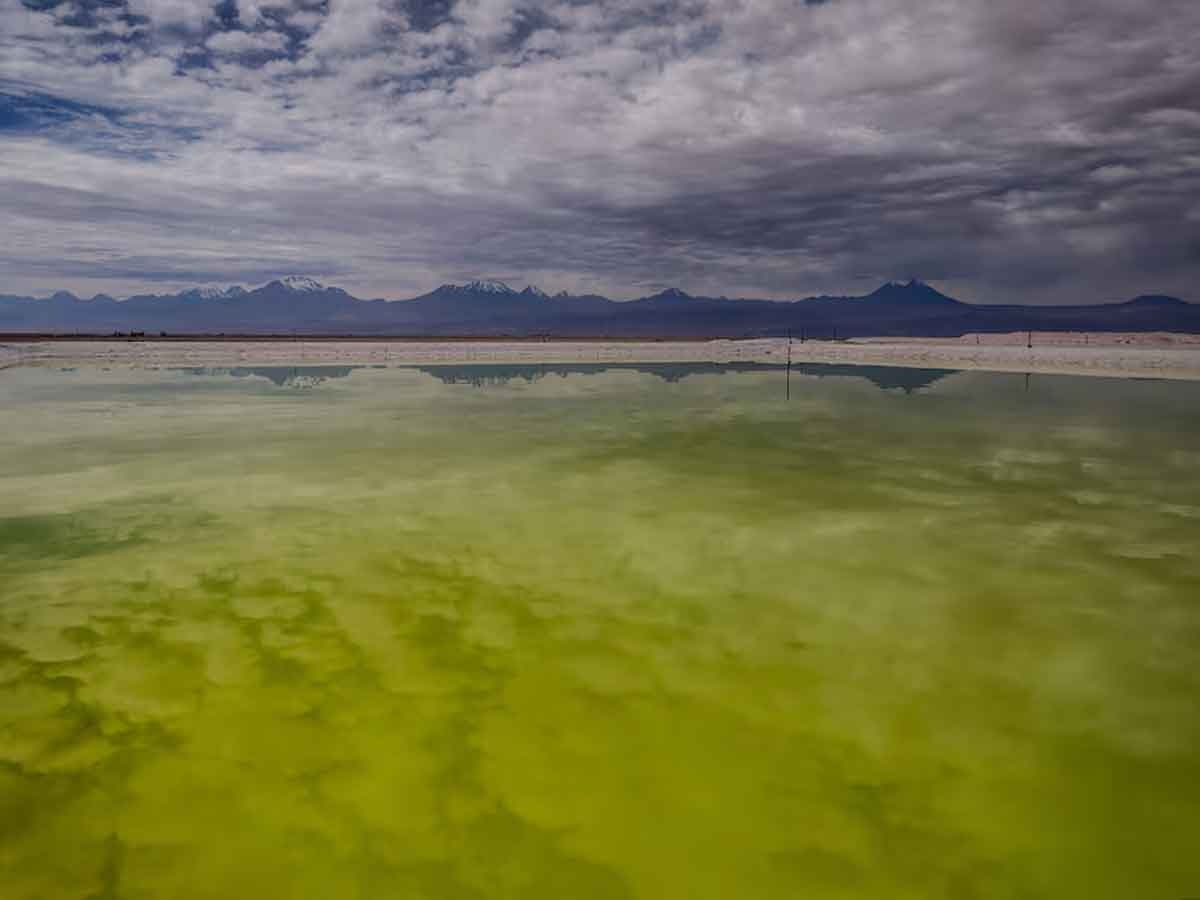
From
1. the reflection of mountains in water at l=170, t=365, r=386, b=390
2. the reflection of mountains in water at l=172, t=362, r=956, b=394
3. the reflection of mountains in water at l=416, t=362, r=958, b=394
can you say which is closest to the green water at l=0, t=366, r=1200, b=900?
the reflection of mountains in water at l=170, t=365, r=386, b=390

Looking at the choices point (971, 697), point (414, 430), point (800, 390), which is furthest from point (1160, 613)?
point (800, 390)

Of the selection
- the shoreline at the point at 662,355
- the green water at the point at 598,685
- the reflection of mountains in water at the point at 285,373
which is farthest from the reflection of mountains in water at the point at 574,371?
the green water at the point at 598,685

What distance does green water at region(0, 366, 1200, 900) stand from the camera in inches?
176

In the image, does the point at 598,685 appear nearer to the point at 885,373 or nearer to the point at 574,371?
the point at 574,371

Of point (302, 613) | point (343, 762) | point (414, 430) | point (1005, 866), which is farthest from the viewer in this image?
point (414, 430)

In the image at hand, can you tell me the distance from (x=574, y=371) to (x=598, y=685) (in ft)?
144

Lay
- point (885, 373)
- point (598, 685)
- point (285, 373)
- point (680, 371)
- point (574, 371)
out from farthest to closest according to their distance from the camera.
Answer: point (680, 371)
point (574, 371)
point (885, 373)
point (285, 373)
point (598, 685)

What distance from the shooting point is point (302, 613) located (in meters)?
7.96

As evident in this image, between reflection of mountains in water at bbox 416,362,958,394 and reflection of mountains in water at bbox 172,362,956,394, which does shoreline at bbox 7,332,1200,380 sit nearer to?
reflection of mountains in water at bbox 416,362,958,394

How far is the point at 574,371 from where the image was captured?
164 feet

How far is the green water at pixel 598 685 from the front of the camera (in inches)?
176

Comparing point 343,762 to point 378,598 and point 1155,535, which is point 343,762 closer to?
point 378,598

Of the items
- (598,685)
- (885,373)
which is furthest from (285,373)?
(598,685)

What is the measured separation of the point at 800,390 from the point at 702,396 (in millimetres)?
6218
